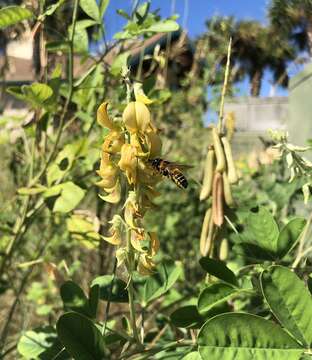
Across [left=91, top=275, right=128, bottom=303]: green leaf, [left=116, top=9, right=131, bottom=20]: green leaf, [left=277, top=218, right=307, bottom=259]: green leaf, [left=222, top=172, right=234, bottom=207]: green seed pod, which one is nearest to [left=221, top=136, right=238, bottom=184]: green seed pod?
[left=222, top=172, right=234, bottom=207]: green seed pod

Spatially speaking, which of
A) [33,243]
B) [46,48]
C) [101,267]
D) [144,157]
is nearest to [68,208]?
[46,48]

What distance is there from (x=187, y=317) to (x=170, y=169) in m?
0.22

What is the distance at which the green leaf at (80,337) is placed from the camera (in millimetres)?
606

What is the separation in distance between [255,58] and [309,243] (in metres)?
29.9

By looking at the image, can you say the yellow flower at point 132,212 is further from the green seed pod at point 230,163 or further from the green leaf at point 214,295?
the green seed pod at point 230,163

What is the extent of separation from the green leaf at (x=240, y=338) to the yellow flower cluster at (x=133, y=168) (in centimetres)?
9

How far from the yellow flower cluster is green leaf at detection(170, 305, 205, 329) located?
8.0 inches

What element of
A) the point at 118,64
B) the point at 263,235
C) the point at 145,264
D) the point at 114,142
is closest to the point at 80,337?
the point at 145,264

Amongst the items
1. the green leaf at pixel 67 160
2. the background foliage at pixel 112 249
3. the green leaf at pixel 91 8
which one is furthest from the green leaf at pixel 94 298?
the green leaf at pixel 91 8

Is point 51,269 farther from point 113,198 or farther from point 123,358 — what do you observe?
point 113,198

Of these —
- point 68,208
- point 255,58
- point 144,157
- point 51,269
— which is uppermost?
point 255,58

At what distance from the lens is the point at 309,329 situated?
0.61 metres

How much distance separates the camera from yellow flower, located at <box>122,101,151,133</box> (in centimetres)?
55

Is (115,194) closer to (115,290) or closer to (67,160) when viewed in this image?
(115,290)
